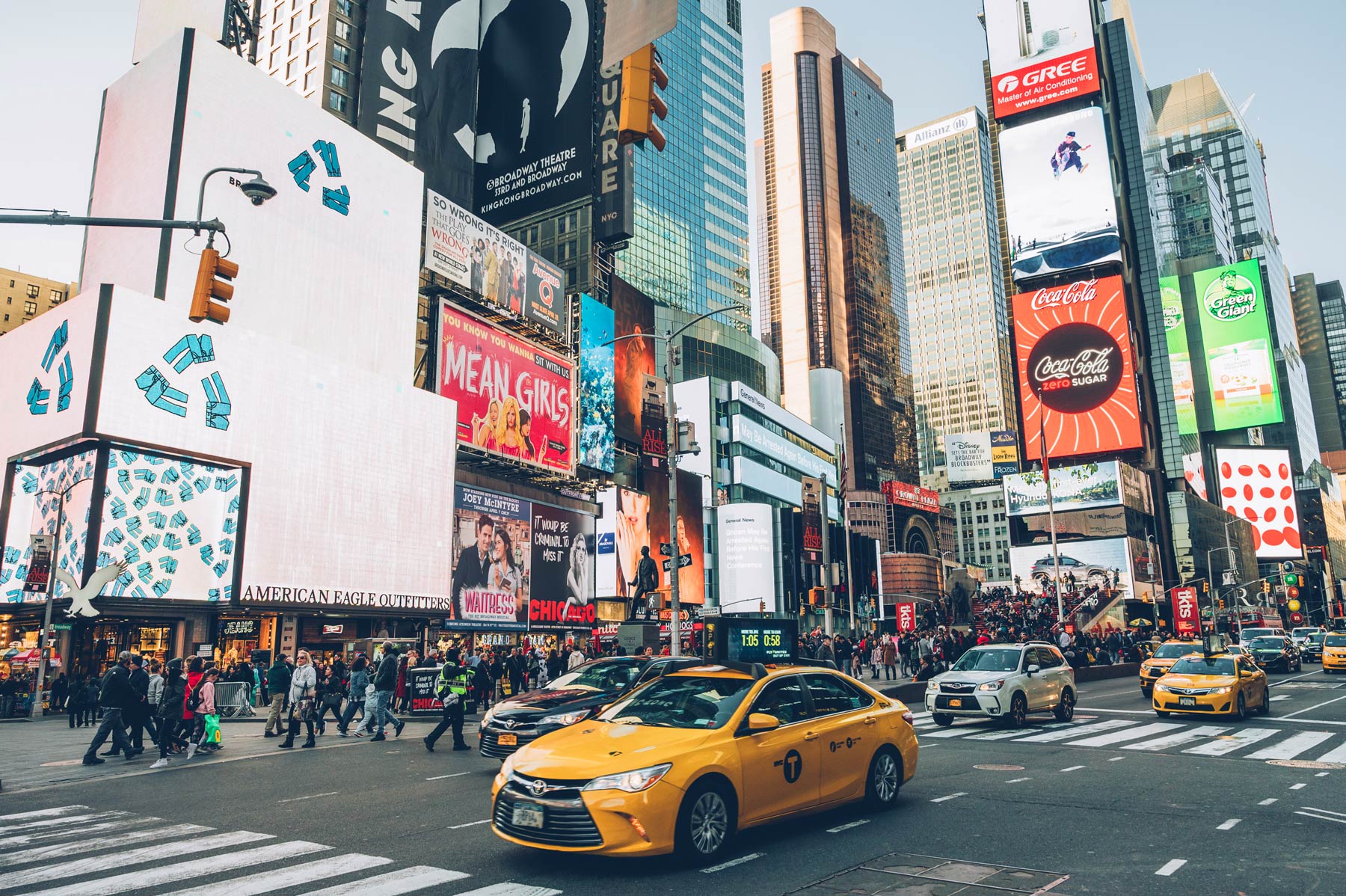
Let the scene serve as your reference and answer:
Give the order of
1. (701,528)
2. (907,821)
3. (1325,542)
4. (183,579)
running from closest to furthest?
(907,821), (183,579), (701,528), (1325,542)

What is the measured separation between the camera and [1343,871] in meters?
7.09

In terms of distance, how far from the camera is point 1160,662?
2641 centimetres

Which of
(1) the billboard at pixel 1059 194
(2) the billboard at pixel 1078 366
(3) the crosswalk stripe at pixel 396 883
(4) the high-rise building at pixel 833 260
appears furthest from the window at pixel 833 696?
(4) the high-rise building at pixel 833 260

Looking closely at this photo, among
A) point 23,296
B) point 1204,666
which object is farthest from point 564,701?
point 23,296

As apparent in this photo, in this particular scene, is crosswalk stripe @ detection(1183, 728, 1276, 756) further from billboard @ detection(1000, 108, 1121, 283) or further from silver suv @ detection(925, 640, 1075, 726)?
billboard @ detection(1000, 108, 1121, 283)

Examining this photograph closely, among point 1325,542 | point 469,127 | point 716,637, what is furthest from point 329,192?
point 1325,542

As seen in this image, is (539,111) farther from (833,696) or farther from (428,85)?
(833,696)

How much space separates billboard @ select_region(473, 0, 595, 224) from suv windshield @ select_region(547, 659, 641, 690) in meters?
22.3

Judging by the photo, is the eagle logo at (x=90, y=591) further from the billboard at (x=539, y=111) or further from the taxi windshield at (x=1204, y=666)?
the taxi windshield at (x=1204, y=666)

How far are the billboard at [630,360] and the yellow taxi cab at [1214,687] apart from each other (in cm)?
5331

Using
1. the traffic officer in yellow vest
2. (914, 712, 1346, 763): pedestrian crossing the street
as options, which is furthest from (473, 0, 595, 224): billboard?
(914, 712, 1346, 763): pedestrian crossing the street

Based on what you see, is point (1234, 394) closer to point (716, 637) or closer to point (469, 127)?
point (469, 127)

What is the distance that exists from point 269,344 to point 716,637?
24.9 meters

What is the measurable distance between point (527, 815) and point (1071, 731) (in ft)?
45.5
